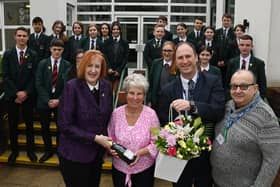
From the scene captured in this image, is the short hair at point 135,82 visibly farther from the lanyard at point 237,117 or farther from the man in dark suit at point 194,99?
the lanyard at point 237,117

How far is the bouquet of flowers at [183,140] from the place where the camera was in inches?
86.1

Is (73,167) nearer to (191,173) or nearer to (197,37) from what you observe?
(191,173)

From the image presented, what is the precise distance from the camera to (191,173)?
261 centimetres

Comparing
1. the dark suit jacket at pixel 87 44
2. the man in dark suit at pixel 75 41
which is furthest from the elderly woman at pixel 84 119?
the man in dark suit at pixel 75 41

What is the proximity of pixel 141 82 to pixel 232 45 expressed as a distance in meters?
4.12

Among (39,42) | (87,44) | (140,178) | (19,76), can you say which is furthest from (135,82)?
(39,42)

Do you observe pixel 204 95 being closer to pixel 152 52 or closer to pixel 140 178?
pixel 140 178

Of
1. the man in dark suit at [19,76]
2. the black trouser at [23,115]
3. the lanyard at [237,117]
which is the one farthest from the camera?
the black trouser at [23,115]

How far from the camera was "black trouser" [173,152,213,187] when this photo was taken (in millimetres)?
2588

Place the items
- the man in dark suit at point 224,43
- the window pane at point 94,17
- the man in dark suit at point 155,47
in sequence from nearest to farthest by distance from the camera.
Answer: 1. the man in dark suit at point 224,43
2. the man in dark suit at point 155,47
3. the window pane at point 94,17

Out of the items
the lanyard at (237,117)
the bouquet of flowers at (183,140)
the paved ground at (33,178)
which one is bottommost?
the paved ground at (33,178)

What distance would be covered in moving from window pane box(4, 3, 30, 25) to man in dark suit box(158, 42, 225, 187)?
33.3 feet

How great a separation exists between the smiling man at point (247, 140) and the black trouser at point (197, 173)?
18 centimetres

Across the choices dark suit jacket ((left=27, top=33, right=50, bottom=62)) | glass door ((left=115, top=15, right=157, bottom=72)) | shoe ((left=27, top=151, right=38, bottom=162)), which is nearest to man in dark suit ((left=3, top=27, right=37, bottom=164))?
shoe ((left=27, top=151, right=38, bottom=162))
